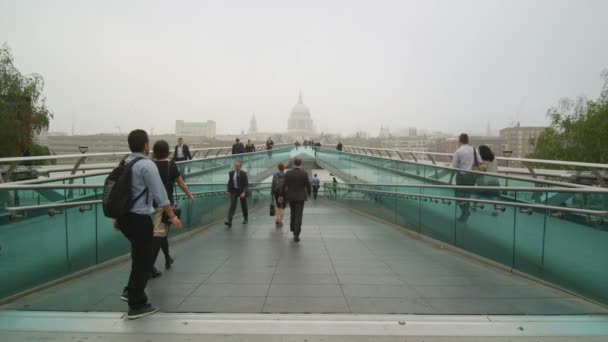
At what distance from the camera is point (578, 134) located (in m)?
34.2

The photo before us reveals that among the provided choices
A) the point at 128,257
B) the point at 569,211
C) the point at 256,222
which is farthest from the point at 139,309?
the point at 256,222

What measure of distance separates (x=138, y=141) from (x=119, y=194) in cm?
59

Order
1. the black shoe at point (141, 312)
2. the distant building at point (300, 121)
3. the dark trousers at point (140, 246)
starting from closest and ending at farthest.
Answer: the black shoe at point (141, 312), the dark trousers at point (140, 246), the distant building at point (300, 121)

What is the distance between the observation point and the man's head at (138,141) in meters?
4.74

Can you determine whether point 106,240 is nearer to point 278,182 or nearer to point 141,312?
point 141,312

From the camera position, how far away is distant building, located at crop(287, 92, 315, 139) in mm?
192000

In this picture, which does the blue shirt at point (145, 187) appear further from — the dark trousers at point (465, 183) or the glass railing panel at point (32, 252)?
the dark trousers at point (465, 183)

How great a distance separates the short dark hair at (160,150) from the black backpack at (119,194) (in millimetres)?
1784

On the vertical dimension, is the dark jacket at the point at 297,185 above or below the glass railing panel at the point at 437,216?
above

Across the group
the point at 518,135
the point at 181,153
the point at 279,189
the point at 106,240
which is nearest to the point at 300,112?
the point at 518,135

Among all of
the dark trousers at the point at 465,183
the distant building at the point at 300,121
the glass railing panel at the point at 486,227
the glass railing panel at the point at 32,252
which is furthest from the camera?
the distant building at the point at 300,121

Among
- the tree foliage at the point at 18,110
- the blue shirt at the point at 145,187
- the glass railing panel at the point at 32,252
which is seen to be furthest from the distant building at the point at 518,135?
the blue shirt at the point at 145,187

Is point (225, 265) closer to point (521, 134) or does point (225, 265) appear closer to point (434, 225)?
point (434, 225)

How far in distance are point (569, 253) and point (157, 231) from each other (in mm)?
4645
